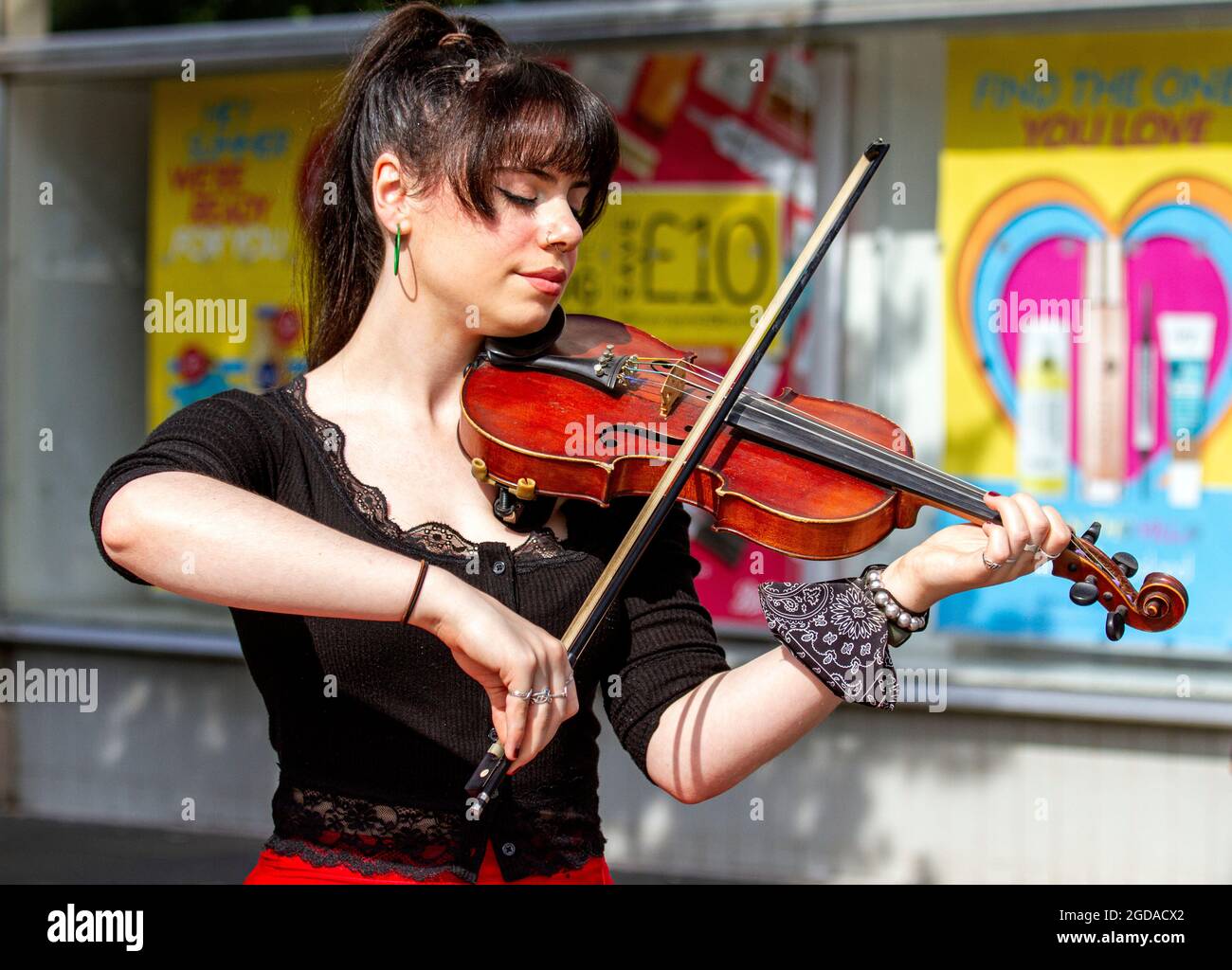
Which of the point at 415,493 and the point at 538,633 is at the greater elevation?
the point at 415,493

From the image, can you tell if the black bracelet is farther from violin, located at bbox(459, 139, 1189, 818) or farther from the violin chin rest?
the violin chin rest

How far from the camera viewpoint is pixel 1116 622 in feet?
6.30

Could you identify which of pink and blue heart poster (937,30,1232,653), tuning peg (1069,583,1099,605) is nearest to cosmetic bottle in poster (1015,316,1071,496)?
pink and blue heart poster (937,30,1232,653)

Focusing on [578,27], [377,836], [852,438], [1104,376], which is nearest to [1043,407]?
[1104,376]

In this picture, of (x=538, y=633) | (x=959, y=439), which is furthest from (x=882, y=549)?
(x=538, y=633)

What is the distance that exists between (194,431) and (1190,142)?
415 centimetres

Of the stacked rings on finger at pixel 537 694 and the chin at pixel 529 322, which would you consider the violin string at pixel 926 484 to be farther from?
the stacked rings on finger at pixel 537 694

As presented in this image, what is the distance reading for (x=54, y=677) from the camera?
6.20 m

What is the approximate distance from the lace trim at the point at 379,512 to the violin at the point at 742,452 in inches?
2.9

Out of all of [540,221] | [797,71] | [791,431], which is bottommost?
[791,431]

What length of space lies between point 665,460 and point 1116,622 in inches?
24.5

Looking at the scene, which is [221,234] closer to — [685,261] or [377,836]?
[685,261]

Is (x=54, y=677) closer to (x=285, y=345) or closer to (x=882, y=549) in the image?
(x=285, y=345)

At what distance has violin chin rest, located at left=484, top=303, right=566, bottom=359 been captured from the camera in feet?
6.81
